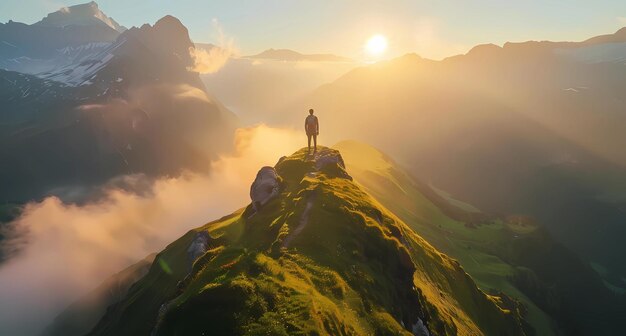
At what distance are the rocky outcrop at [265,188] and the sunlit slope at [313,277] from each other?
3.93ft

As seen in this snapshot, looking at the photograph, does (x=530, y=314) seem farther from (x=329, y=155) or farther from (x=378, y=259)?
(x=378, y=259)

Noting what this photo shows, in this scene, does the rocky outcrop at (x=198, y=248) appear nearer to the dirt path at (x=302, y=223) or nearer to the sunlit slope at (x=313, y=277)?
the sunlit slope at (x=313, y=277)

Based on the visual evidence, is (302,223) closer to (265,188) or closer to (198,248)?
(265,188)

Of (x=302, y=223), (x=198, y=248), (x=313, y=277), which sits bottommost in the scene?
(x=313, y=277)

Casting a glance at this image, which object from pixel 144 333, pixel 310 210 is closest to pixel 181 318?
pixel 310 210

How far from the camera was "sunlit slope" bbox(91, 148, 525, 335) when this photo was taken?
1155 inches

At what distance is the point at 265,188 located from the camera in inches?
2594

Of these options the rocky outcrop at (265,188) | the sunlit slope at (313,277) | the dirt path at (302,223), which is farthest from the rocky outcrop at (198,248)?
the dirt path at (302,223)

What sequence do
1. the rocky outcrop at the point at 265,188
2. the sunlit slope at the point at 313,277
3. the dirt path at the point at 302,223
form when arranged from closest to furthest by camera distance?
the sunlit slope at the point at 313,277 < the dirt path at the point at 302,223 < the rocky outcrop at the point at 265,188

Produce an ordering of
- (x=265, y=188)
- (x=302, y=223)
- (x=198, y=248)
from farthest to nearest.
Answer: (x=265, y=188) < (x=198, y=248) < (x=302, y=223)

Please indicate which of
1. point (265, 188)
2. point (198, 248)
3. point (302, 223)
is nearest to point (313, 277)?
point (302, 223)

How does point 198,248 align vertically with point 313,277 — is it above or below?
above

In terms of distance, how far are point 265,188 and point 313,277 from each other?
30.3 meters

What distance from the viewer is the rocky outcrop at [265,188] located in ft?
212
